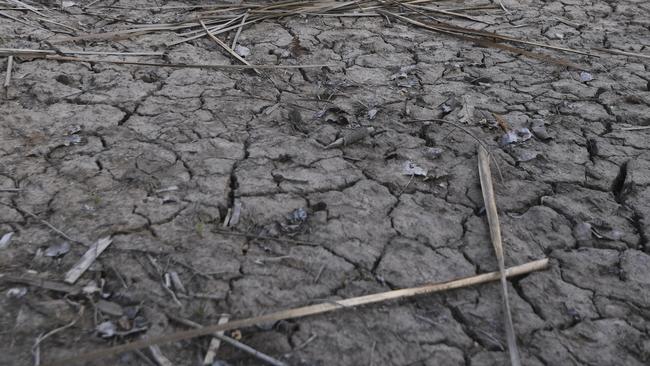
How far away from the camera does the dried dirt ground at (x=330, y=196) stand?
6.85 ft

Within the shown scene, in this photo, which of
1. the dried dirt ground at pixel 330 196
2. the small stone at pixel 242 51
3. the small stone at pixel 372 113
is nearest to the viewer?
the dried dirt ground at pixel 330 196

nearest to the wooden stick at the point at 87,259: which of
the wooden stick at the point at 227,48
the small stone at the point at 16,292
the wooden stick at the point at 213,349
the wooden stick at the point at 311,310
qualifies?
the small stone at the point at 16,292

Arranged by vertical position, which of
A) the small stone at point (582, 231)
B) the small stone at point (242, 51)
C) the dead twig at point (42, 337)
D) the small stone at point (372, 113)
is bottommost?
the small stone at point (582, 231)

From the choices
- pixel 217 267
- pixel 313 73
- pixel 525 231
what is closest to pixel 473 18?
pixel 313 73

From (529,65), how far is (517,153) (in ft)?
4.10

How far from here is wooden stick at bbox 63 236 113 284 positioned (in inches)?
86.2

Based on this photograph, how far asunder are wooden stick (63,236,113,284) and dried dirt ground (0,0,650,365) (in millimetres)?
33

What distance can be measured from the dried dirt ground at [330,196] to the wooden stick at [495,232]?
0.04 metres

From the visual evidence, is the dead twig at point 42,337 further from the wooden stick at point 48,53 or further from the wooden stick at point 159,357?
the wooden stick at point 48,53

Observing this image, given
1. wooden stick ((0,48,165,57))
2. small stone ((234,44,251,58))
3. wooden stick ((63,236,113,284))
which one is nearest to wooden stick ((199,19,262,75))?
small stone ((234,44,251,58))

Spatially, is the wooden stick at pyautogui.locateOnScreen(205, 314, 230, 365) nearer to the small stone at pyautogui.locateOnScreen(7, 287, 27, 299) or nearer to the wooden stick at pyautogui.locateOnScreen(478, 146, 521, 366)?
the small stone at pyautogui.locateOnScreen(7, 287, 27, 299)

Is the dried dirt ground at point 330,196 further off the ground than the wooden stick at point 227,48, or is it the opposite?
the wooden stick at point 227,48

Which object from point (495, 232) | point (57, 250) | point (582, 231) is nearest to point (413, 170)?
point (495, 232)

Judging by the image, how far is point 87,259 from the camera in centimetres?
227
